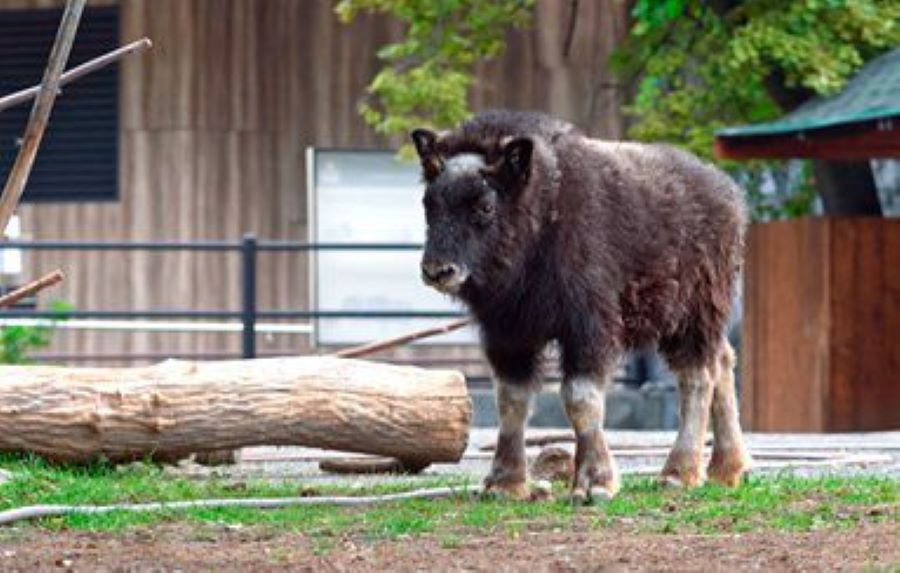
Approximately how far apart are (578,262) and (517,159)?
56 centimetres

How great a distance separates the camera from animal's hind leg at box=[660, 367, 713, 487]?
13.3 meters

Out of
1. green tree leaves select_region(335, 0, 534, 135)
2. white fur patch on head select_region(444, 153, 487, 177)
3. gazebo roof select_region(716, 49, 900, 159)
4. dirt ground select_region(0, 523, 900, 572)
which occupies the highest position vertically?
green tree leaves select_region(335, 0, 534, 135)

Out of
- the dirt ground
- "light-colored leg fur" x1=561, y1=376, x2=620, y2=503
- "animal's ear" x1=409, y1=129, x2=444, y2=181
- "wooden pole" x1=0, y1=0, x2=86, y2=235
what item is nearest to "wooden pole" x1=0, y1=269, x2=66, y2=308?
"wooden pole" x1=0, y1=0, x2=86, y2=235

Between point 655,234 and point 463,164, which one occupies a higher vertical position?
point 463,164

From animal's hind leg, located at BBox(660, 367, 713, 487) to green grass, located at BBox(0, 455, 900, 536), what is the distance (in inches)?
6.0

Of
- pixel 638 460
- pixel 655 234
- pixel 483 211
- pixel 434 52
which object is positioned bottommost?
pixel 638 460

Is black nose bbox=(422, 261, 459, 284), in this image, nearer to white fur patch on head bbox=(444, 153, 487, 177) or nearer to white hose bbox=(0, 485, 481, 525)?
white fur patch on head bbox=(444, 153, 487, 177)

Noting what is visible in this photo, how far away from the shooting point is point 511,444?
41.7 ft

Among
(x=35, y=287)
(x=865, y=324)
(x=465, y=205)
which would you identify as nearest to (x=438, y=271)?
(x=465, y=205)

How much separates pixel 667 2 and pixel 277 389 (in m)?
9.40

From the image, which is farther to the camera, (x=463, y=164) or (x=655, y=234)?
(x=655, y=234)

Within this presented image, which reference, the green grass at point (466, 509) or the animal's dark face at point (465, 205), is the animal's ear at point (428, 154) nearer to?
the animal's dark face at point (465, 205)

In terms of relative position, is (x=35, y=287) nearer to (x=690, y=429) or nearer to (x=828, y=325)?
(x=690, y=429)

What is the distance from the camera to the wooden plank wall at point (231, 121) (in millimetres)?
25891
